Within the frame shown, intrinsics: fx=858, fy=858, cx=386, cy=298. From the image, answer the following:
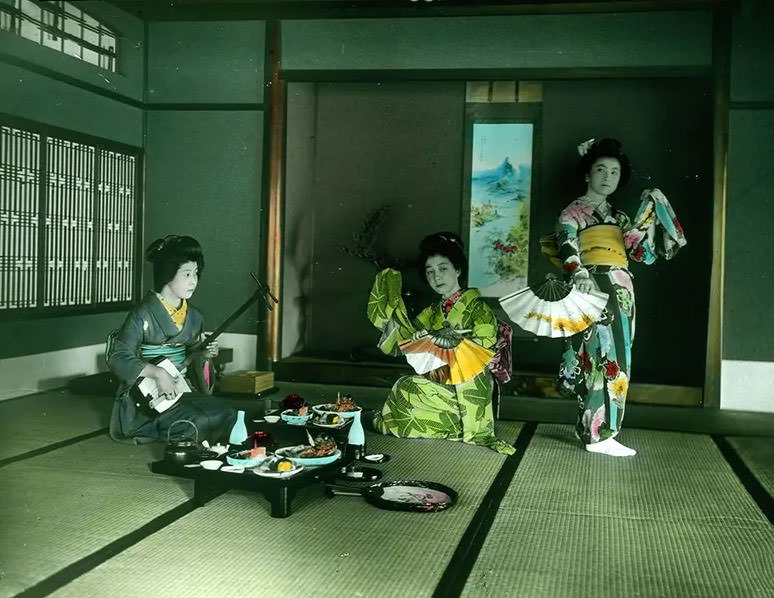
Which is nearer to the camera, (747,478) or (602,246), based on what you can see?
(747,478)

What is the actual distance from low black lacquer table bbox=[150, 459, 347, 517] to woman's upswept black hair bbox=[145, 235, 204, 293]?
3.98 ft

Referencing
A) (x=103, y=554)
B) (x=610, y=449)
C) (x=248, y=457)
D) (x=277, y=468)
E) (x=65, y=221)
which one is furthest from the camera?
(x=65, y=221)

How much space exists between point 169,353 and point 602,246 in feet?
7.58

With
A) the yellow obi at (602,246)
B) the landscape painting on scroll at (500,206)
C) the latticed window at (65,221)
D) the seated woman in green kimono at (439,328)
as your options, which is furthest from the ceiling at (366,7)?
the seated woman in green kimono at (439,328)

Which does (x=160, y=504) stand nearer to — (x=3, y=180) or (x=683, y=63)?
(x=3, y=180)

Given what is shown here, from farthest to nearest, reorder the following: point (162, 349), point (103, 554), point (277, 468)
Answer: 1. point (162, 349)
2. point (277, 468)
3. point (103, 554)

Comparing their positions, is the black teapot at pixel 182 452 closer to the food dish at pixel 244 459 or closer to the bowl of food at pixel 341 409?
the food dish at pixel 244 459

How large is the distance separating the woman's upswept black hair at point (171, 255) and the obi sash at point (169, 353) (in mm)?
292

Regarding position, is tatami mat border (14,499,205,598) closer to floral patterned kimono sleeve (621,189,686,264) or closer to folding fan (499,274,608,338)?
folding fan (499,274,608,338)

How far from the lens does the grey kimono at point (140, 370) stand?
4.16 meters

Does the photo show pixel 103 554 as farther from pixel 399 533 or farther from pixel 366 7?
pixel 366 7

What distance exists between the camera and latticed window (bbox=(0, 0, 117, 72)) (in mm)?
5312

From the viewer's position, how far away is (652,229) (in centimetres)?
456

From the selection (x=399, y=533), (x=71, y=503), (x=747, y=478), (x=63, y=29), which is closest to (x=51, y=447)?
(x=71, y=503)
